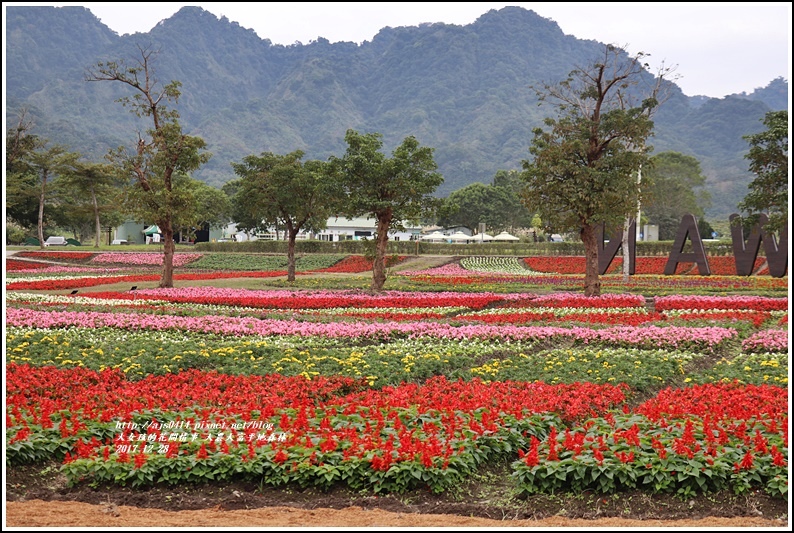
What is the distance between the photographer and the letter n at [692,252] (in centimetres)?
3925

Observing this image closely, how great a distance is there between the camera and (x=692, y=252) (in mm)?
40219

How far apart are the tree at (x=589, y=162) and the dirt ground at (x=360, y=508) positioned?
1954 cm

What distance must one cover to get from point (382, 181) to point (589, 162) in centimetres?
798

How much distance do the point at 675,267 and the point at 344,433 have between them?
36112mm

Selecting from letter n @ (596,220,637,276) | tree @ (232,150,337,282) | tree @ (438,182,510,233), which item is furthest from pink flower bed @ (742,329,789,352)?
tree @ (438,182,510,233)

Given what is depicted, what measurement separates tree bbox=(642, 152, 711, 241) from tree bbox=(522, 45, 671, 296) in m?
65.8

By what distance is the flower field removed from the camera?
7.61 meters

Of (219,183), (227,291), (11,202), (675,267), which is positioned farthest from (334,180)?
(219,183)

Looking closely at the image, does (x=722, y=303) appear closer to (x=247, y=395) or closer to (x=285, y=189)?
(x=247, y=395)

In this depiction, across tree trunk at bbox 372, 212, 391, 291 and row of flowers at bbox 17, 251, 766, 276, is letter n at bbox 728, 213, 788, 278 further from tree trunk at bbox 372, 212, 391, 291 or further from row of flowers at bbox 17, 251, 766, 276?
tree trunk at bbox 372, 212, 391, 291

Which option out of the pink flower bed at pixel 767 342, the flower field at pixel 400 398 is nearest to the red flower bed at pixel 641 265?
the flower field at pixel 400 398

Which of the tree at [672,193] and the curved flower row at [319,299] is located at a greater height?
the tree at [672,193]

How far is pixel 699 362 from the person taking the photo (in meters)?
14.8

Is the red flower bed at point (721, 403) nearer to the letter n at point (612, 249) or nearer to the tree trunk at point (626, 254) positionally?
the tree trunk at point (626, 254)
